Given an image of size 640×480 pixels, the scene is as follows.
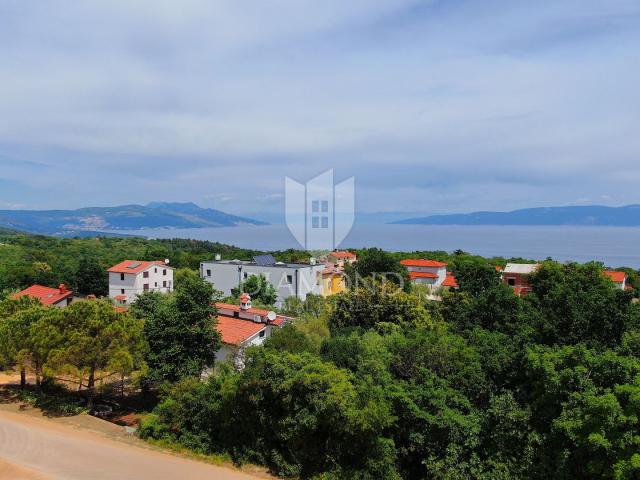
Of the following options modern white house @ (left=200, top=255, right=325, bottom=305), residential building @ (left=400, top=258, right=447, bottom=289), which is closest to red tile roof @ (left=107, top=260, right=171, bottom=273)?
modern white house @ (left=200, top=255, right=325, bottom=305)

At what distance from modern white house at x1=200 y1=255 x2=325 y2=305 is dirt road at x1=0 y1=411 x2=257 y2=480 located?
2214cm

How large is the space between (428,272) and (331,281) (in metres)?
12.2

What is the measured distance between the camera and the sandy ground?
1248 cm

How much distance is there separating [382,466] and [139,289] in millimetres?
35671

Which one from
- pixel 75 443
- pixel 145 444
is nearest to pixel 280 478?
pixel 145 444

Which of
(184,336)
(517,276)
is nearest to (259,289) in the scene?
(184,336)

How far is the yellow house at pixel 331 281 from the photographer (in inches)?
1602

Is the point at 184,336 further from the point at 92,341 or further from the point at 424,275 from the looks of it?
the point at 424,275

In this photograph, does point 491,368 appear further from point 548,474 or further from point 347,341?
point 347,341

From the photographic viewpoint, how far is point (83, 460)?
13.1 metres

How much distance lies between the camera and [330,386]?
12.3 meters

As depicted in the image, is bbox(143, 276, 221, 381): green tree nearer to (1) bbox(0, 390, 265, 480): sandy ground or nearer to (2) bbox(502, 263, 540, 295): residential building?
(1) bbox(0, 390, 265, 480): sandy ground

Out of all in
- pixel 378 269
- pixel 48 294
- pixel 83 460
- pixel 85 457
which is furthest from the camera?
pixel 378 269

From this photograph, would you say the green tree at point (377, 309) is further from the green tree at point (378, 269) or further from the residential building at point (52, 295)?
the residential building at point (52, 295)
